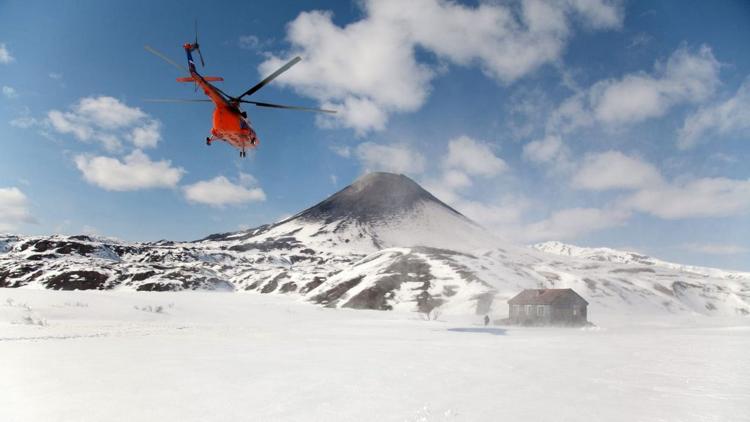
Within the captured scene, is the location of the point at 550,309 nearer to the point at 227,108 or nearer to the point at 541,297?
the point at 541,297

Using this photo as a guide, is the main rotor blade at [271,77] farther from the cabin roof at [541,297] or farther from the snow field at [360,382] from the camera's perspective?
the cabin roof at [541,297]

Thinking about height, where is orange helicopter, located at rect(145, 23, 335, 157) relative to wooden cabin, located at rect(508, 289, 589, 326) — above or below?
above

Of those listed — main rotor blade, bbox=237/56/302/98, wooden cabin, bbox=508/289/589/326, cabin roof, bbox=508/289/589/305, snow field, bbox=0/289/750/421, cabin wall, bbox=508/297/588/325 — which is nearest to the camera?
snow field, bbox=0/289/750/421

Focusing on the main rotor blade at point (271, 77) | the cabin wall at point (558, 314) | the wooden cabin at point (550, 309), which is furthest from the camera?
the wooden cabin at point (550, 309)

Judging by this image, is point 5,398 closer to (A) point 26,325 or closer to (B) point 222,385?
(B) point 222,385

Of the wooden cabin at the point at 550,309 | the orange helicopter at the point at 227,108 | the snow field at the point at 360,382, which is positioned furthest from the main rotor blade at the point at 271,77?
the wooden cabin at the point at 550,309

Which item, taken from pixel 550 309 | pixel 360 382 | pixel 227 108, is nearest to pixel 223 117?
pixel 227 108

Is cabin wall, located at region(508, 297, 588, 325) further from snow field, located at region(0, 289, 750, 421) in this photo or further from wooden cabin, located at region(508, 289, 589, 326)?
snow field, located at region(0, 289, 750, 421)

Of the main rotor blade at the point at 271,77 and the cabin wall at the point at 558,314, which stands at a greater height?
the main rotor blade at the point at 271,77

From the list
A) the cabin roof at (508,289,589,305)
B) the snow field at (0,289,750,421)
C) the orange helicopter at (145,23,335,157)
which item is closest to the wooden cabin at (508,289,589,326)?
the cabin roof at (508,289,589,305)
